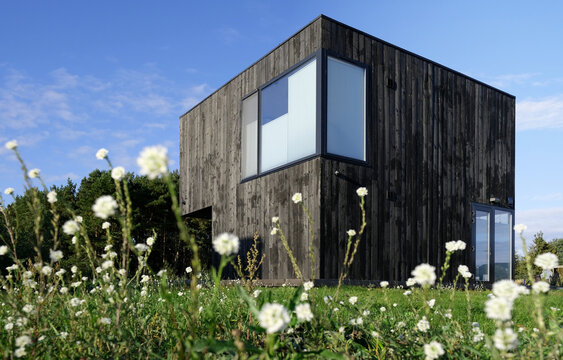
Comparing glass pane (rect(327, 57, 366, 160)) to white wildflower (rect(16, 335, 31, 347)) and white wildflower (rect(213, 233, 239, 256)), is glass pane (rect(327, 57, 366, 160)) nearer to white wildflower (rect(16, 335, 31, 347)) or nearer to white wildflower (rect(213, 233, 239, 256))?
white wildflower (rect(16, 335, 31, 347))

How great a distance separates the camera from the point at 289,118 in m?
8.47

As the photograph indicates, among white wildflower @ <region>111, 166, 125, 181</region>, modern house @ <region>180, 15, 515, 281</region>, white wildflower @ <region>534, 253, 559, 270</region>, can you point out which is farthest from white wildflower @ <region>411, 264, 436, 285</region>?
modern house @ <region>180, 15, 515, 281</region>

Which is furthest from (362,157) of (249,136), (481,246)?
(481,246)

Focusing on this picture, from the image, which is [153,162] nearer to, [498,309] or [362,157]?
[498,309]

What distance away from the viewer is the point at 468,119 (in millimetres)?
10648

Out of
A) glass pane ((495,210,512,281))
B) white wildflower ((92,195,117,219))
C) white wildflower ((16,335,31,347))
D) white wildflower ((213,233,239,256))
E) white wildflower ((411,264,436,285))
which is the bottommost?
glass pane ((495,210,512,281))

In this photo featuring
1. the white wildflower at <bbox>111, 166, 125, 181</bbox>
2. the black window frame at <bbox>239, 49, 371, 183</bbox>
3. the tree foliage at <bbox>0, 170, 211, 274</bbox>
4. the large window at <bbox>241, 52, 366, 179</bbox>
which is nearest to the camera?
the white wildflower at <bbox>111, 166, 125, 181</bbox>

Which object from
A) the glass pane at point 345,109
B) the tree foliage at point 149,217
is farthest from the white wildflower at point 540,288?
the tree foliage at point 149,217

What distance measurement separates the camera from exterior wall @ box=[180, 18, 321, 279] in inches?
316

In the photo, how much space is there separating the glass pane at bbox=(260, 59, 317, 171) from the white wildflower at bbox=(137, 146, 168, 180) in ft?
21.9

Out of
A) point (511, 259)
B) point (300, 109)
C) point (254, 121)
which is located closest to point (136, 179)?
point (254, 121)

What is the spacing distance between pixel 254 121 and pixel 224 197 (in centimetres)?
227

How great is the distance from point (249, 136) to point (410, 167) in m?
3.61

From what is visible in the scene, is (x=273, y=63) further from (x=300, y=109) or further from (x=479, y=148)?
(x=479, y=148)
